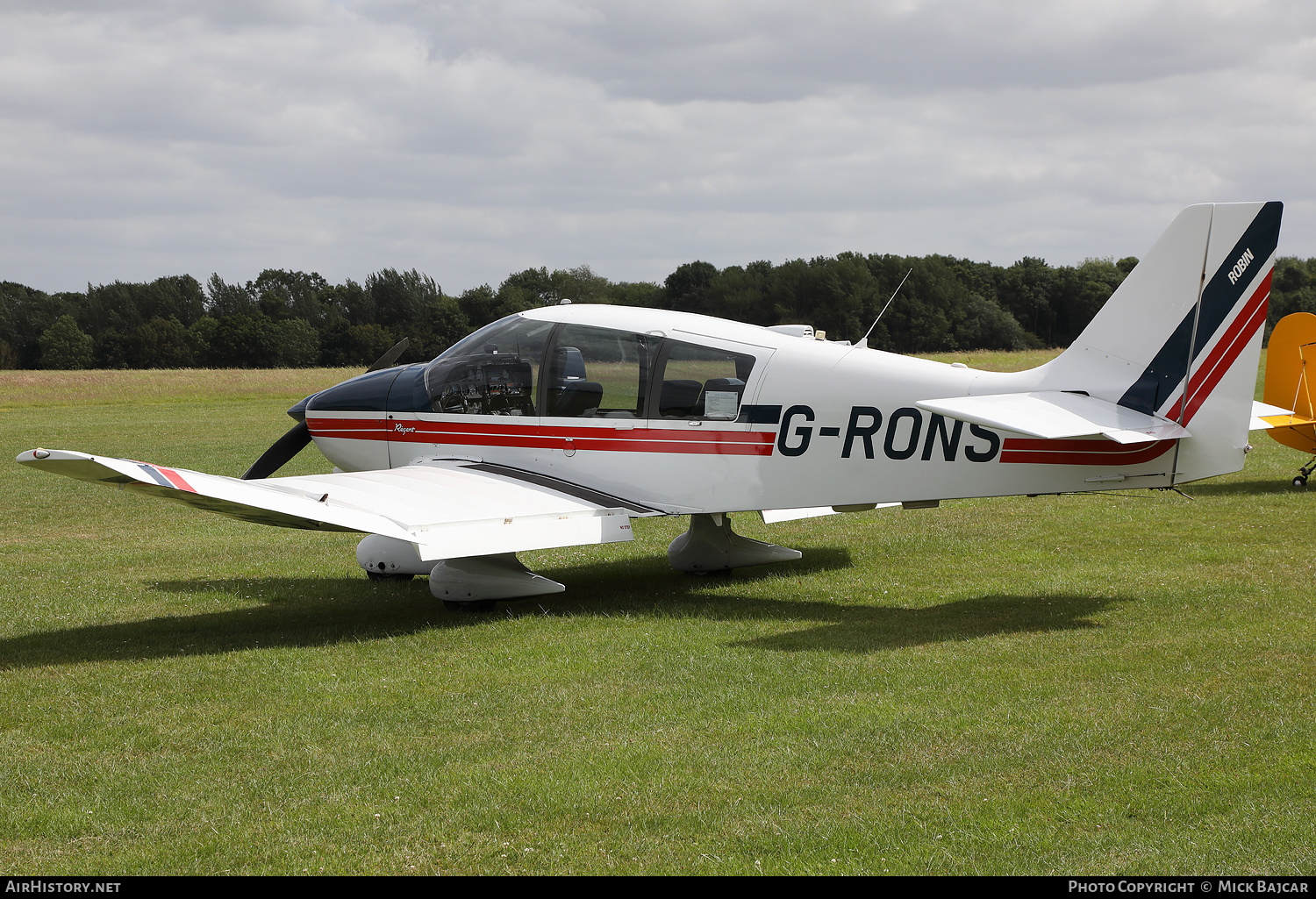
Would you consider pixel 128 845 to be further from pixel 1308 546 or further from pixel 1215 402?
pixel 1308 546

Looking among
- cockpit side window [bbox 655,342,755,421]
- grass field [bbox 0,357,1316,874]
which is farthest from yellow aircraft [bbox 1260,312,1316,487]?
cockpit side window [bbox 655,342,755,421]

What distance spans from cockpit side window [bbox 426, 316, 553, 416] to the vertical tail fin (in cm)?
419

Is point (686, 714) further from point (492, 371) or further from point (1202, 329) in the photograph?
point (492, 371)

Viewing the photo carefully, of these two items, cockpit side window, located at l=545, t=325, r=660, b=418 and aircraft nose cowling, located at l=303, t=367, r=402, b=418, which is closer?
cockpit side window, located at l=545, t=325, r=660, b=418

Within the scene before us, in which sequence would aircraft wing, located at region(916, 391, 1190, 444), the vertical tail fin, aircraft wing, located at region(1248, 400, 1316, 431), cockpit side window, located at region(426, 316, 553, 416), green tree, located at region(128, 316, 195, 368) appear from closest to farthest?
aircraft wing, located at region(916, 391, 1190, 444) → the vertical tail fin → cockpit side window, located at region(426, 316, 553, 416) → aircraft wing, located at region(1248, 400, 1316, 431) → green tree, located at region(128, 316, 195, 368)

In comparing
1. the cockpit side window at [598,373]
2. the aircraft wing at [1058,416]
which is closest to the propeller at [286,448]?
the cockpit side window at [598,373]

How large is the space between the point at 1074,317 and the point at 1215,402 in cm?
6918

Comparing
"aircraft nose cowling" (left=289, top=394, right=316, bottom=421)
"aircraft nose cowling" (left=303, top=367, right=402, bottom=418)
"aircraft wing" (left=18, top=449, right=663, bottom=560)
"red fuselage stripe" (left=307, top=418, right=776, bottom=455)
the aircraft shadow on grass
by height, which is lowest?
the aircraft shadow on grass

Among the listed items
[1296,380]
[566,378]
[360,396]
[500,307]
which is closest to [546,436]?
[566,378]

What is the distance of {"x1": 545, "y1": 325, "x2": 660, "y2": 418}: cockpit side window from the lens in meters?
8.28

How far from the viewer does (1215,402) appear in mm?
6590

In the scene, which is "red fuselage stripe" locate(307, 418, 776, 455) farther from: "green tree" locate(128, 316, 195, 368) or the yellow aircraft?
"green tree" locate(128, 316, 195, 368)

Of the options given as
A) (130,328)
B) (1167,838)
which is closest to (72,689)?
(1167,838)

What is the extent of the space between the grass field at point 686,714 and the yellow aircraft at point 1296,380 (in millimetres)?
4036
